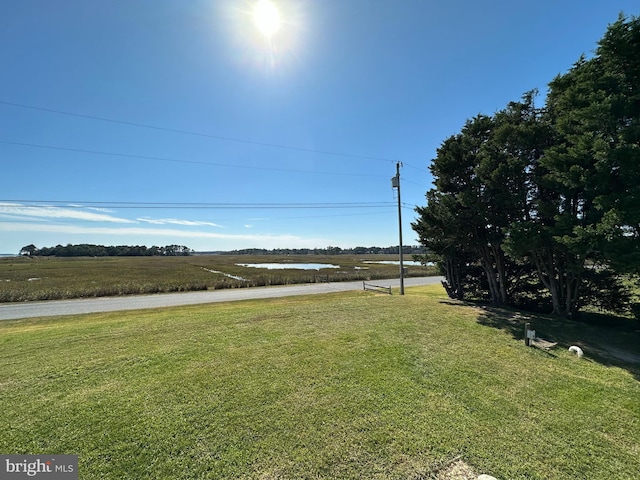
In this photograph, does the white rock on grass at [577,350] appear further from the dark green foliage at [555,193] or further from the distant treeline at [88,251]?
the distant treeline at [88,251]

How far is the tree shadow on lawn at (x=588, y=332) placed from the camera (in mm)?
6279

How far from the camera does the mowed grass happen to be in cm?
291

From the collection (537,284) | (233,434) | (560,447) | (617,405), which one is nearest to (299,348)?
(233,434)

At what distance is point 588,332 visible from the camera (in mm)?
7977

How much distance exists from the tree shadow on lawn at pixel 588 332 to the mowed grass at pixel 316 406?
25.2 inches

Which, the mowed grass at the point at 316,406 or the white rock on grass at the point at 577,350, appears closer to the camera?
the mowed grass at the point at 316,406

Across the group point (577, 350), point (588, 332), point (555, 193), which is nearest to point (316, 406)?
point (577, 350)

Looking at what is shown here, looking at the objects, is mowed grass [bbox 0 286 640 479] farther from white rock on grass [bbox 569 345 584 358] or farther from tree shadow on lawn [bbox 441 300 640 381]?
tree shadow on lawn [bbox 441 300 640 381]

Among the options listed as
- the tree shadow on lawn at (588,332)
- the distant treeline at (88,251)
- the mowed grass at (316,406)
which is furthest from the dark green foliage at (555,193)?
the distant treeline at (88,251)

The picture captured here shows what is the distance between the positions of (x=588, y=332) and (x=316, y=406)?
910 cm

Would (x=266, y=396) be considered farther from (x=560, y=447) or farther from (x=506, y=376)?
(x=506, y=376)

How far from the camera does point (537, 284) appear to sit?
1191 centimetres

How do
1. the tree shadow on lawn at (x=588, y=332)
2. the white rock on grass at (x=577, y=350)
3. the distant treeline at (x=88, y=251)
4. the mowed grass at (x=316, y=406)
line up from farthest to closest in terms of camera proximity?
the distant treeline at (x=88, y=251)
the tree shadow on lawn at (x=588, y=332)
the white rock on grass at (x=577, y=350)
the mowed grass at (x=316, y=406)

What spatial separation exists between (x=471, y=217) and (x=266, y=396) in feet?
33.2
